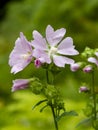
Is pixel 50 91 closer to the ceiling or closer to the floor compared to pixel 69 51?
closer to the floor

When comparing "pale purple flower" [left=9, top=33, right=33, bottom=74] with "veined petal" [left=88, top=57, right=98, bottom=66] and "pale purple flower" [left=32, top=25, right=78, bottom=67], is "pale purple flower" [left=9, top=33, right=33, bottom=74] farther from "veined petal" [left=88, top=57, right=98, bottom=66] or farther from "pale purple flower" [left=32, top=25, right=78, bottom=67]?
"veined petal" [left=88, top=57, right=98, bottom=66]

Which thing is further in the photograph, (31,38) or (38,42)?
(31,38)

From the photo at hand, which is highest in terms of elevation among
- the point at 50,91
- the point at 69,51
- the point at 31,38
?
the point at 31,38

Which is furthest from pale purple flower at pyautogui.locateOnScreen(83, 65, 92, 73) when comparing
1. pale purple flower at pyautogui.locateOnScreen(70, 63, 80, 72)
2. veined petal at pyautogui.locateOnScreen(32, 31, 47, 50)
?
veined petal at pyautogui.locateOnScreen(32, 31, 47, 50)

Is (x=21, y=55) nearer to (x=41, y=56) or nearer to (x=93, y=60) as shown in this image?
(x=41, y=56)

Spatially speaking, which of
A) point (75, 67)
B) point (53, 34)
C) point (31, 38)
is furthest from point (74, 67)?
point (31, 38)

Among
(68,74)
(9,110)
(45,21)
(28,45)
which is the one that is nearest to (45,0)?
(45,21)

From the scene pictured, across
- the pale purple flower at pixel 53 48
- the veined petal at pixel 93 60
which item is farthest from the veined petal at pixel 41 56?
the veined petal at pixel 93 60
